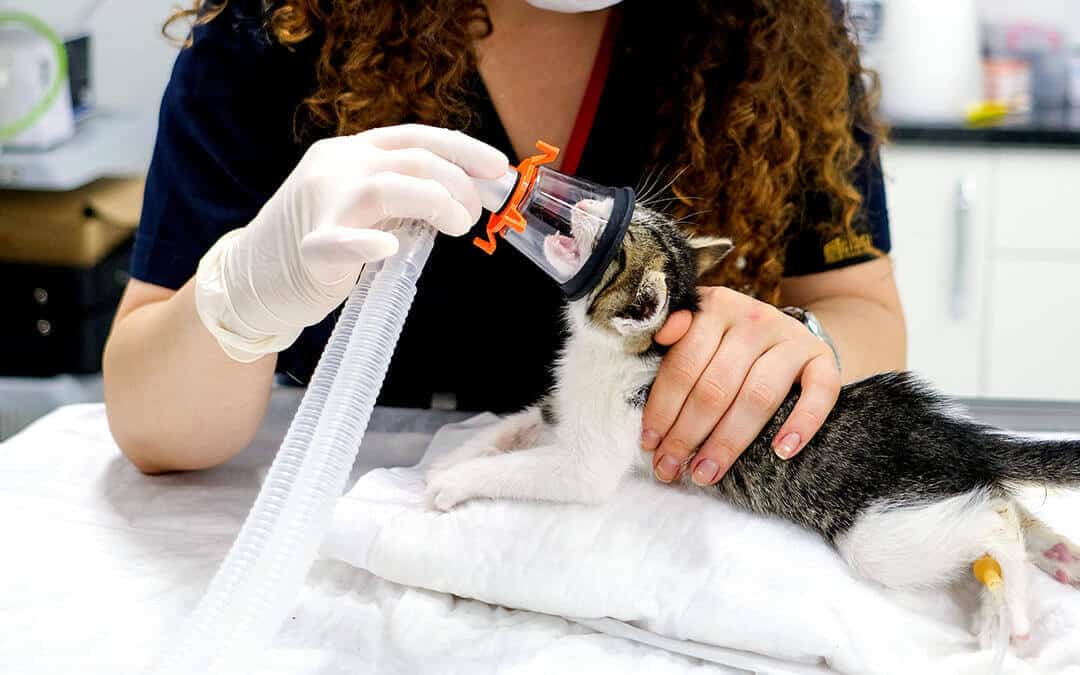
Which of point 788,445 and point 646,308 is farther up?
point 646,308

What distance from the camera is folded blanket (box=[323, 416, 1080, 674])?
2.86 ft

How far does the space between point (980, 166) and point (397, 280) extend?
6.78 feet

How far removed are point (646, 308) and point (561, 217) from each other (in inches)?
5.0

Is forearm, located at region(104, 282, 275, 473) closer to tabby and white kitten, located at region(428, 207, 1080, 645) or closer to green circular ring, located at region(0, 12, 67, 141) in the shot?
tabby and white kitten, located at region(428, 207, 1080, 645)

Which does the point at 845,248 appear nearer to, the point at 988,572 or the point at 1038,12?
the point at 988,572

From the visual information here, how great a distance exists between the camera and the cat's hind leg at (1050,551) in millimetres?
979

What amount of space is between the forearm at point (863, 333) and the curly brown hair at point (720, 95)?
0.29 feet

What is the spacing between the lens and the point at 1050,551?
0.99 m

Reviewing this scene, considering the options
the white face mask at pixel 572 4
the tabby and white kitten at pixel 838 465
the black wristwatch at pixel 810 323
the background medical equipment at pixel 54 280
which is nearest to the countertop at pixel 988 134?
the black wristwatch at pixel 810 323

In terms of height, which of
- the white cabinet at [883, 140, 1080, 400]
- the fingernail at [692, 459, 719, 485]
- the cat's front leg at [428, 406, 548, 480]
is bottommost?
the white cabinet at [883, 140, 1080, 400]

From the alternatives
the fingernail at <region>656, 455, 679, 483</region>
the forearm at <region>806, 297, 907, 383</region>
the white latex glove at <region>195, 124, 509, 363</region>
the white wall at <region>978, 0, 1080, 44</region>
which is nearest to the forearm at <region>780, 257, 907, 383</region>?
the forearm at <region>806, 297, 907, 383</region>

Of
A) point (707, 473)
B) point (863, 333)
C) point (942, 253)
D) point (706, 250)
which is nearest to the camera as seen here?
point (707, 473)

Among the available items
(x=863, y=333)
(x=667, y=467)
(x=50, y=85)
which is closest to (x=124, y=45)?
(x=50, y=85)

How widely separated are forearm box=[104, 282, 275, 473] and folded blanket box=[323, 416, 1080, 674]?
0.80 feet
